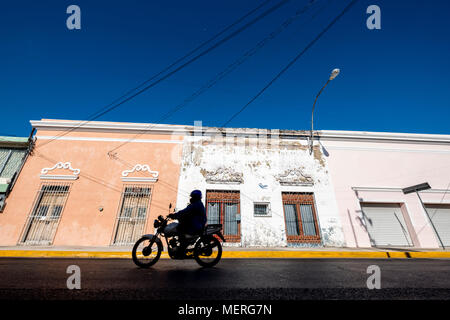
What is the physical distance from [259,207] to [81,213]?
8.70 m

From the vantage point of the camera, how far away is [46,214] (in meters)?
8.83

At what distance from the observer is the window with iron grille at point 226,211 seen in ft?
29.8

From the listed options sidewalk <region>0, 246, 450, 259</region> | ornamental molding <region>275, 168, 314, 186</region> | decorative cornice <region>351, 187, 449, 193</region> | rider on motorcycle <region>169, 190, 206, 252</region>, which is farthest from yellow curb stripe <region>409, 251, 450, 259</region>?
rider on motorcycle <region>169, 190, 206, 252</region>

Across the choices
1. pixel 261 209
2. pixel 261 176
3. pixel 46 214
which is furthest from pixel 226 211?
pixel 46 214

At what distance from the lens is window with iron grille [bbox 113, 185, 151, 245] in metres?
8.72

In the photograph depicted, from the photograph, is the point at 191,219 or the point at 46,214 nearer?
the point at 191,219

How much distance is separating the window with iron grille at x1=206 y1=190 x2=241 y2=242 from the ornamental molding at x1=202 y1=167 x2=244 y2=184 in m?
0.60

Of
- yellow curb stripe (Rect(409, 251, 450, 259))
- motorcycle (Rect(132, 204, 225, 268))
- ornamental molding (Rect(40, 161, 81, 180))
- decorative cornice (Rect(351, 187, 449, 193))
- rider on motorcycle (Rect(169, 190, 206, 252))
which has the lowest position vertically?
yellow curb stripe (Rect(409, 251, 450, 259))

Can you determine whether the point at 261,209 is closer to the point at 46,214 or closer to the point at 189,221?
the point at 189,221

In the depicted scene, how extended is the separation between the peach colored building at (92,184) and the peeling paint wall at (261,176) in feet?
3.60

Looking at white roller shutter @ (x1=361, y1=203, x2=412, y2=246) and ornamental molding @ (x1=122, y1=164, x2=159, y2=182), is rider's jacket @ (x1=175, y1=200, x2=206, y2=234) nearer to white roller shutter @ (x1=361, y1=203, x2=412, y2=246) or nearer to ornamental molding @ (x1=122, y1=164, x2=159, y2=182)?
ornamental molding @ (x1=122, y1=164, x2=159, y2=182)

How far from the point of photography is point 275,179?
10.3 m

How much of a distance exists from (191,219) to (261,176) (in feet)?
24.2
